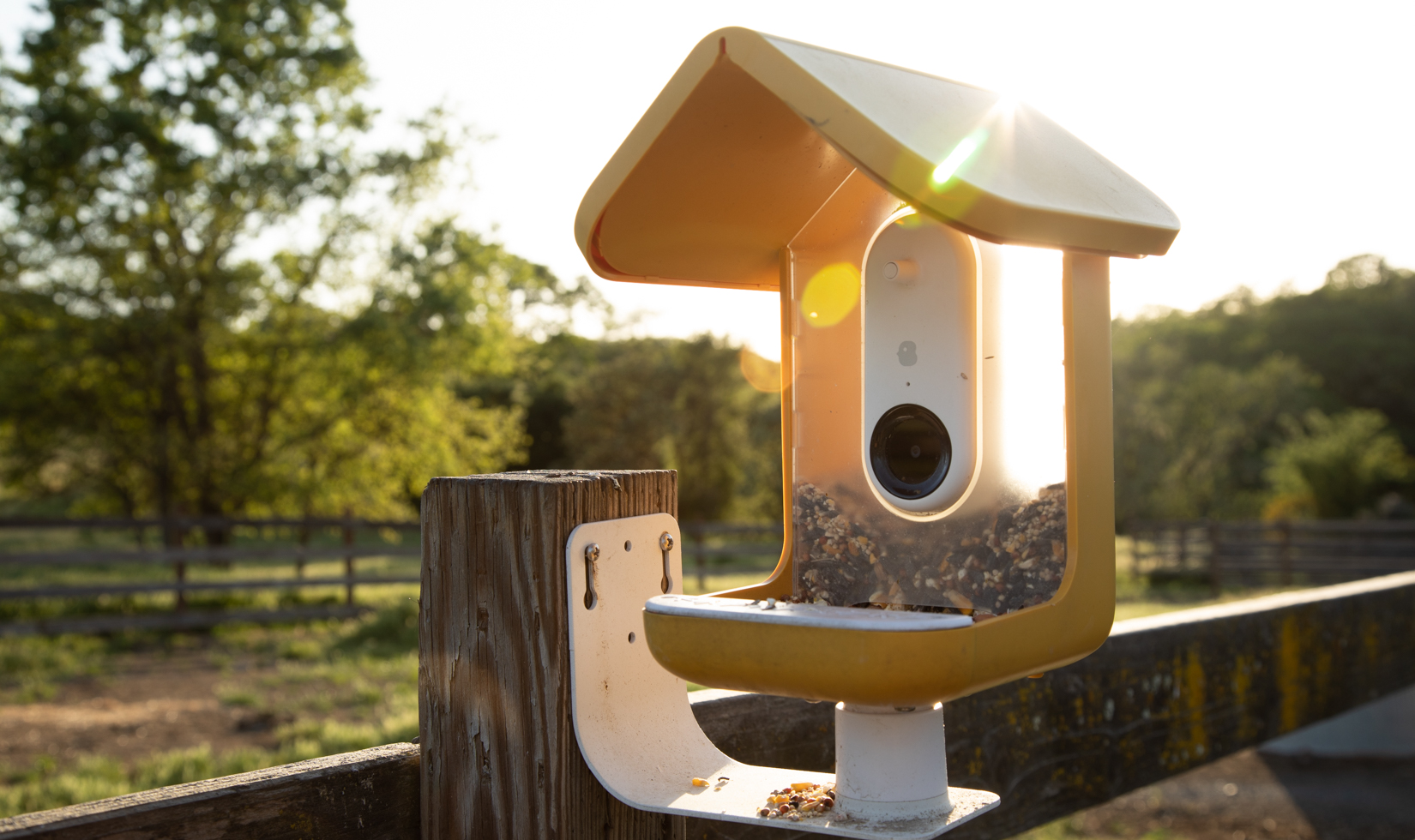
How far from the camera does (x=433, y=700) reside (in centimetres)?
112

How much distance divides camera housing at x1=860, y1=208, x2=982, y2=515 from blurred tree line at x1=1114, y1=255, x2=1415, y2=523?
1875cm

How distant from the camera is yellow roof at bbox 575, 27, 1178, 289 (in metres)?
0.94

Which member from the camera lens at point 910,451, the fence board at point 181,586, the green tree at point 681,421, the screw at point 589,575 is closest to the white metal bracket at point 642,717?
the screw at point 589,575

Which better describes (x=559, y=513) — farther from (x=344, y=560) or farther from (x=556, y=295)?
(x=556, y=295)

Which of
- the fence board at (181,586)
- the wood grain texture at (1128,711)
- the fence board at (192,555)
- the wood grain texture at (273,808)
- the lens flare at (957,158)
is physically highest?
the lens flare at (957,158)

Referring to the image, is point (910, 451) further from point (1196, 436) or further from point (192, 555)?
point (1196, 436)

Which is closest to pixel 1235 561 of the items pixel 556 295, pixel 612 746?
pixel 556 295

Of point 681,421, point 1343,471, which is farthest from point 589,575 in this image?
point 681,421

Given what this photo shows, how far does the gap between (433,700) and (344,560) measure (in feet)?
38.3

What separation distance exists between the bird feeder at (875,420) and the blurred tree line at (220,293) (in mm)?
12347

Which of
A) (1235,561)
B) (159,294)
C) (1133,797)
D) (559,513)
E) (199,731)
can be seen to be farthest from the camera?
(1235,561)

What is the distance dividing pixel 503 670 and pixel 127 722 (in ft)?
21.2

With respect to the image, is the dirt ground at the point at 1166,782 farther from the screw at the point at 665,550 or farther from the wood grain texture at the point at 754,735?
the screw at the point at 665,550

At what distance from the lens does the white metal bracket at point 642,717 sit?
1.06 m
